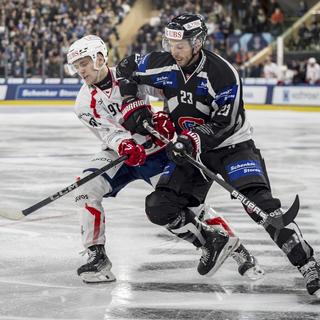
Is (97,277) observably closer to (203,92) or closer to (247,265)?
(247,265)

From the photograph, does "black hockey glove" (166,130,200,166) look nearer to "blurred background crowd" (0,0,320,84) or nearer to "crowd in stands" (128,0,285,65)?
"blurred background crowd" (0,0,320,84)

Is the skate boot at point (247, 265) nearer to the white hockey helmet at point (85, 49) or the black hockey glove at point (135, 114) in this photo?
the black hockey glove at point (135, 114)

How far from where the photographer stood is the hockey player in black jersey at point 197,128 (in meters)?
4.54

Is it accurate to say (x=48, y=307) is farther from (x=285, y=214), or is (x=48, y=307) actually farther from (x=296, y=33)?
(x=296, y=33)

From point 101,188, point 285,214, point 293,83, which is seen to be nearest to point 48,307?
point 101,188

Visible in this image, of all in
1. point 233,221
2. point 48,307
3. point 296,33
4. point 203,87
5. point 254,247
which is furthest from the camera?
point 296,33

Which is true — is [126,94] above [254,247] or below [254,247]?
above

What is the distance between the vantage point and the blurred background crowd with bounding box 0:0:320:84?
21109mm

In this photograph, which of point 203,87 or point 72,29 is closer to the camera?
point 203,87

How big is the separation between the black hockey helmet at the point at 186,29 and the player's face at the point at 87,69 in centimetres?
42

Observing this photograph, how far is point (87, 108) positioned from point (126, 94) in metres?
0.24

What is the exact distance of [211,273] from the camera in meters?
4.83

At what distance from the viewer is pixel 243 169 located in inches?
182

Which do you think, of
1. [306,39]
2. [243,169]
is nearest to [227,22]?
[306,39]
